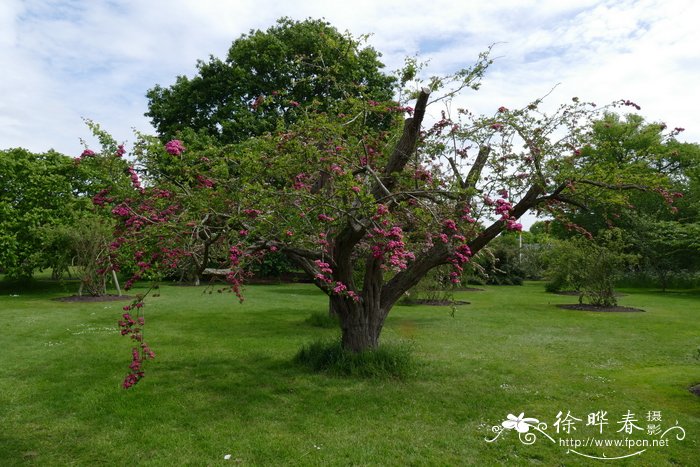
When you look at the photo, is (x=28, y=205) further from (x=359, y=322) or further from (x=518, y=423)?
(x=518, y=423)

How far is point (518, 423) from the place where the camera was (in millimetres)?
5848

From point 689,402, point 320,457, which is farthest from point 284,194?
point 689,402

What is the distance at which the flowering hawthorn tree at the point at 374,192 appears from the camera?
246 inches

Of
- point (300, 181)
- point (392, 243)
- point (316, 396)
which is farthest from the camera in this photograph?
point (300, 181)

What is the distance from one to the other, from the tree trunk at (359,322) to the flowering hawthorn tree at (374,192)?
0.02 metres

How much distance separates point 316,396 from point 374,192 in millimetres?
3154

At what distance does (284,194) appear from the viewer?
636 cm

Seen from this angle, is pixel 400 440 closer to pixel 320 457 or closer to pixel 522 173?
pixel 320 457

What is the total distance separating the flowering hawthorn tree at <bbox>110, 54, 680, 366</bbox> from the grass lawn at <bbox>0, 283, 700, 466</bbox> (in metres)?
1.67

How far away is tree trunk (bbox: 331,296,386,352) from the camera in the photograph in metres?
8.33

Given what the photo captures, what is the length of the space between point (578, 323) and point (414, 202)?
33.5 feet

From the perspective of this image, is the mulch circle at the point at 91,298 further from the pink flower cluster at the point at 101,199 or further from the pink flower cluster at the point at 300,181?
the pink flower cluster at the point at 101,199

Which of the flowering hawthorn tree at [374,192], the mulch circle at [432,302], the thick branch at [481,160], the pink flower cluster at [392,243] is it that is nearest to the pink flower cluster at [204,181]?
the flowering hawthorn tree at [374,192]

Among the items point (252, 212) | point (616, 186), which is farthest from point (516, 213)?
point (252, 212)
